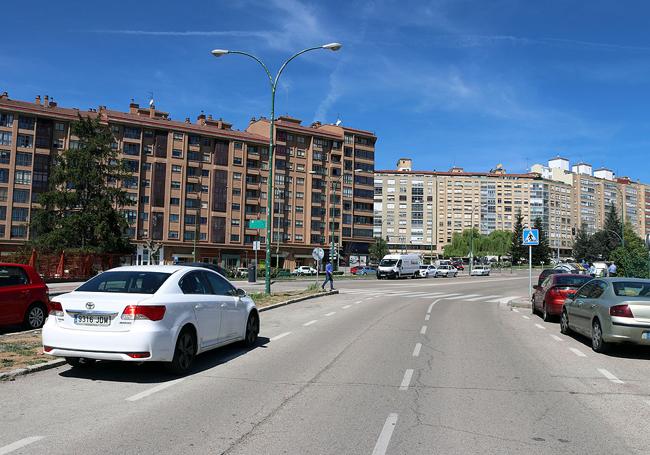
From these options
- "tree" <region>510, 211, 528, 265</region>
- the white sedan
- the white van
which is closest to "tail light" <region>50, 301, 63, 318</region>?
the white sedan

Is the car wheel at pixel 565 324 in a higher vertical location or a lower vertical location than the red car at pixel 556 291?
lower

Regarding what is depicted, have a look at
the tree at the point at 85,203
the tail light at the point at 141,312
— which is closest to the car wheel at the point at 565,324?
the tail light at the point at 141,312

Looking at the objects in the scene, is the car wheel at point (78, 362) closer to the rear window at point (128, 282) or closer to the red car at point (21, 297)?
the rear window at point (128, 282)

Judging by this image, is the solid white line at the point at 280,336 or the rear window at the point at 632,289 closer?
the rear window at the point at 632,289

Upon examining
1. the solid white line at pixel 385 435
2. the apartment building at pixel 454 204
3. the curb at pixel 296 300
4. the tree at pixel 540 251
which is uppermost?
the apartment building at pixel 454 204

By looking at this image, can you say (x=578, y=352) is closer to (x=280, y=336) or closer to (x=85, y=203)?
(x=280, y=336)

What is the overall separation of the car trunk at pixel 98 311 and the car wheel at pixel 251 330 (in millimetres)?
3097

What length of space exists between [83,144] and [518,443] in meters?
57.6

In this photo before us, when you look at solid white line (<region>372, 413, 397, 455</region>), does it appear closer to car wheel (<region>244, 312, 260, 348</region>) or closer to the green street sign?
car wheel (<region>244, 312, 260, 348</region>)

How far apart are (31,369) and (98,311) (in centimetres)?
151

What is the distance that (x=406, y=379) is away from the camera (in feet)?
25.2

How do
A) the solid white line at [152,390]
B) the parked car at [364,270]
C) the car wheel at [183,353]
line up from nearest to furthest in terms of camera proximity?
the solid white line at [152,390] < the car wheel at [183,353] < the parked car at [364,270]

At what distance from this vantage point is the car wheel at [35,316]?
Result: 1192 cm

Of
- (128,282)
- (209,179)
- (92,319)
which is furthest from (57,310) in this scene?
(209,179)
